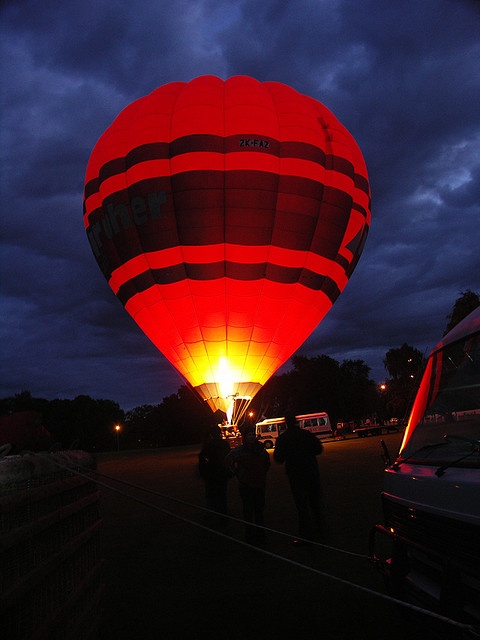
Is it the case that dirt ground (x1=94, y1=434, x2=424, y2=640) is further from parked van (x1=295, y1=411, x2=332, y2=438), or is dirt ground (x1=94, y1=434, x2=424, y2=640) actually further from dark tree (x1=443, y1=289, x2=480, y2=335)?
parked van (x1=295, y1=411, x2=332, y2=438)

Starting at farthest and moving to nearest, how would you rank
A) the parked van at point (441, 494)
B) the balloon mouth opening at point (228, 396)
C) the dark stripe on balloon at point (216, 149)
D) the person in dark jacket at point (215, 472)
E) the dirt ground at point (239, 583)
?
the balloon mouth opening at point (228, 396)
the dark stripe on balloon at point (216, 149)
the person in dark jacket at point (215, 472)
the dirt ground at point (239, 583)
the parked van at point (441, 494)

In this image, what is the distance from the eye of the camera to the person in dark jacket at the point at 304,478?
271 inches

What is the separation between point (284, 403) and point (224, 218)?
178 ft

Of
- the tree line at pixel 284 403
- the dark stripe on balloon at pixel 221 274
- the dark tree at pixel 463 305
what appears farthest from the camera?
the tree line at pixel 284 403

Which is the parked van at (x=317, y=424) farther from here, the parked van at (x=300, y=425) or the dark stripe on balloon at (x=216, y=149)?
the dark stripe on balloon at (x=216, y=149)

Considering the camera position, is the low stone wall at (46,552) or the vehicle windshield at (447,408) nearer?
the low stone wall at (46,552)

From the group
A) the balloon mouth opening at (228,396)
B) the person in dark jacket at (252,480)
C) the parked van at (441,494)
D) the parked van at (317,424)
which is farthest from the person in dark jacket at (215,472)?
the parked van at (317,424)

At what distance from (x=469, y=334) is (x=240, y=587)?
347 centimetres

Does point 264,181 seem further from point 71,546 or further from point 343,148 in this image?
point 71,546

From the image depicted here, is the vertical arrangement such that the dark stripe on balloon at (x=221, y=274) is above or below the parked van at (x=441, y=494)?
above

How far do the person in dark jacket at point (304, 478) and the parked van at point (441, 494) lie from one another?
9.65 ft

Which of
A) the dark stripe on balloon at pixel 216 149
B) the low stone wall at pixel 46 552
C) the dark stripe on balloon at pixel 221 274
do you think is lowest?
the low stone wall at pixel 46 552

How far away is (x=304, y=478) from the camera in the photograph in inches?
274

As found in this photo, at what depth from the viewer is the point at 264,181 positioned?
56.5 feet
